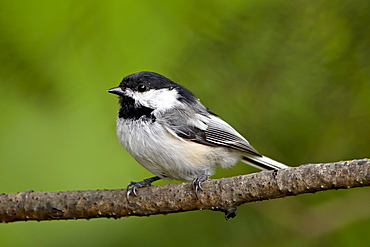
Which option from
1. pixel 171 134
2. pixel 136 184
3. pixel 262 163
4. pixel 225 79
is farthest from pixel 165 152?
pixel 225 79

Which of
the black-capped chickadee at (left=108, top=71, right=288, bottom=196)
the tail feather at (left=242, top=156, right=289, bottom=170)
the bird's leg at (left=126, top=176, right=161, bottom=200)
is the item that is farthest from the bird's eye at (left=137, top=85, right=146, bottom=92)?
the tail feather at (left=242, top=156, right=289, bottom=170)

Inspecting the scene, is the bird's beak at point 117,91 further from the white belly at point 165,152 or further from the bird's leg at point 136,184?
the bird's leg at point 136,184

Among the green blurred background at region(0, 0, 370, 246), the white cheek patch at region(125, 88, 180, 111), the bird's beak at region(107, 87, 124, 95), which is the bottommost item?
the green blurred background at region(0, 0, 370, 246)

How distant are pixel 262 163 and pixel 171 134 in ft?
1.19

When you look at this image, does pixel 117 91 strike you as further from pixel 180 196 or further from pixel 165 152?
pixel 180 196

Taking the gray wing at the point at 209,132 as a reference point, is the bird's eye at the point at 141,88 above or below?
above

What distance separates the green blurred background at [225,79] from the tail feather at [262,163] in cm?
35

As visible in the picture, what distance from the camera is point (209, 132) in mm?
1921

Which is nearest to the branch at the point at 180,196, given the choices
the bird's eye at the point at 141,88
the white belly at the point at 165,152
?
the white belly at the point at 165,152

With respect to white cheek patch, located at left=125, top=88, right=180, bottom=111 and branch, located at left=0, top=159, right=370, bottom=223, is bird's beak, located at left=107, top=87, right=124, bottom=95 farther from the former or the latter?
branch, located at left=0, top=159, right=370, bottom=223

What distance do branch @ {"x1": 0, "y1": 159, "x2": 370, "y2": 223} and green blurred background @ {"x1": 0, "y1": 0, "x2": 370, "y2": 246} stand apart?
0.18ft

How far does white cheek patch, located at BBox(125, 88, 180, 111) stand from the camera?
188cm

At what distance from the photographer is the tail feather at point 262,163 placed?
5.82 feet

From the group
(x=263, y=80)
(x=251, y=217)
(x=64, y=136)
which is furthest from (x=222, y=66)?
(x=64, y=136)
